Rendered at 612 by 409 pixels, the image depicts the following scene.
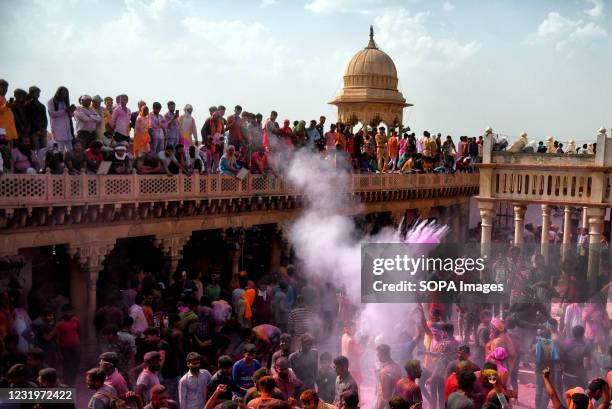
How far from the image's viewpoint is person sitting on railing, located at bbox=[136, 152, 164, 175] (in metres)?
16.0

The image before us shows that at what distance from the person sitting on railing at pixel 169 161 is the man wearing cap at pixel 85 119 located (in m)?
1.92

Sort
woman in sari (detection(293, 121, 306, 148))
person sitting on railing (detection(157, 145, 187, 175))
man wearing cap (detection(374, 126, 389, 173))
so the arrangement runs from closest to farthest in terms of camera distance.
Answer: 1. person sitting on railing (detection(157, 145, 187, 175))
2. woman in sari (detection(293, 121, 306, 148))
3. man wearing cap (detection(374, 126, 389, 173))

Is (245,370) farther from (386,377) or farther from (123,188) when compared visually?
(123,188)

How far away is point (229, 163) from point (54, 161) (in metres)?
5.38

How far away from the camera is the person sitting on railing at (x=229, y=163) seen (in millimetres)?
18312

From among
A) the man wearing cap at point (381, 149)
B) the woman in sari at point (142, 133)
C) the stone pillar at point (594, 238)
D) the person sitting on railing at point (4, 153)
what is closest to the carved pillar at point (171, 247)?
the woman in sari at point (142, 133)

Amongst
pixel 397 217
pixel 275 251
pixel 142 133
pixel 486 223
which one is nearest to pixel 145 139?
pixel 142 133

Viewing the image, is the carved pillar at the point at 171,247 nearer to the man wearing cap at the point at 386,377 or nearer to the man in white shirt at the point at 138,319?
the man in white shirt at the point at 138,319

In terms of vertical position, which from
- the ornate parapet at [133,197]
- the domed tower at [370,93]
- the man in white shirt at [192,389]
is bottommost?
the man in white shirt at [192,389]

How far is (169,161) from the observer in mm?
16672

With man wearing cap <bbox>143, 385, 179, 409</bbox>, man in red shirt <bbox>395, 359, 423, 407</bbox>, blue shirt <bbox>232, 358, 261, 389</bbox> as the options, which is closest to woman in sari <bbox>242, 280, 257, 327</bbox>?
blue shirt <bbox>232, 358, 261, 389</bbox>

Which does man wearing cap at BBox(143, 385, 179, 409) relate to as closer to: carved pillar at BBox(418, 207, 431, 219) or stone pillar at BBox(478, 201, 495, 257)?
stone pillar at BBox(478, 201, 495, 257)

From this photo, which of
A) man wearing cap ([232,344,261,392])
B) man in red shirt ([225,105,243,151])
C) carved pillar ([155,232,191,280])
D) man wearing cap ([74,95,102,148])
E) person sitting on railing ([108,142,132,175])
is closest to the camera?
man wearing cap ([232,344,261,392])

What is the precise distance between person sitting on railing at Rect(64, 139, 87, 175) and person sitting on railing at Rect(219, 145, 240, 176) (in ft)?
14.7
